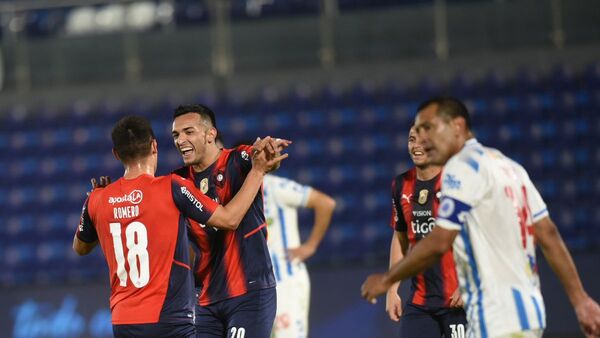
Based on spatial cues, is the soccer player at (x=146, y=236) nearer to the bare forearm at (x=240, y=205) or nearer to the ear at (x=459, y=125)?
the bare forearm at (x=240, y=205)

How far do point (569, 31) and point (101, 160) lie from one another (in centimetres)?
711

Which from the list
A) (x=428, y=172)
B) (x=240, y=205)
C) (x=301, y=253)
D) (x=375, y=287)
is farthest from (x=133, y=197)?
(x=301, y=253)

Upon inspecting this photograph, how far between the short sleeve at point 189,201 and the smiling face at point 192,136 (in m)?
0.89

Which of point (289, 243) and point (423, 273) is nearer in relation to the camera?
point (423, 273)

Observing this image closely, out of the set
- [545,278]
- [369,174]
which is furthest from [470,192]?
[369,174]

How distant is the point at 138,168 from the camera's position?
534 cm

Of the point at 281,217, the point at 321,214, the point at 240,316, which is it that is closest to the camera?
the point at 240,316

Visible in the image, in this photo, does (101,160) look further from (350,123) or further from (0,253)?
(350,123)

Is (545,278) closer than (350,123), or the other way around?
(545,278)

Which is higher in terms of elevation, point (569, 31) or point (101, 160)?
point (569, 31)

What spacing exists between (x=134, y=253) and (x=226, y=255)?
39.6 inches

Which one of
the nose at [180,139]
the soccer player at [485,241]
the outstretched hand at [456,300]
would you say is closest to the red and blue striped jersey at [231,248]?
the nose at [180,139]

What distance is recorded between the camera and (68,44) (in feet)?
50.5

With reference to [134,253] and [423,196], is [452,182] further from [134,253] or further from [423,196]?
[423,196]
